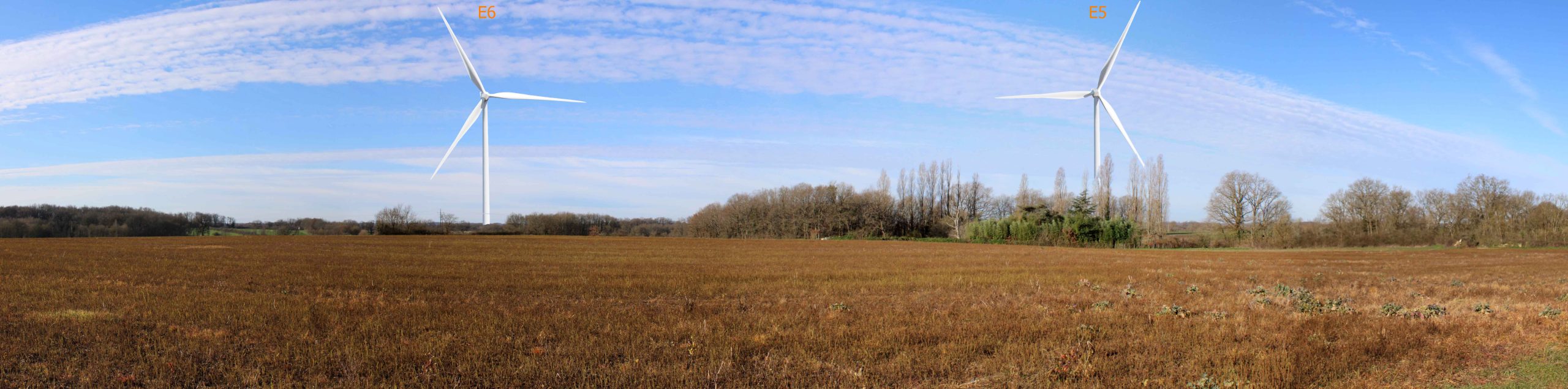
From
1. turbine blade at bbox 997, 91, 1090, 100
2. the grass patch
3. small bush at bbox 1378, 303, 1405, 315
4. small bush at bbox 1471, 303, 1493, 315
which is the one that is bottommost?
the grass patch

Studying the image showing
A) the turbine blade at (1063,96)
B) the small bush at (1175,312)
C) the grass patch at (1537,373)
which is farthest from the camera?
the turbine blade at (1063,96)

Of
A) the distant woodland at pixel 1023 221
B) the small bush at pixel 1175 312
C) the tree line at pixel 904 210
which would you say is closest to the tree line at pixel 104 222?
the distant woodland at pixel 1023 221

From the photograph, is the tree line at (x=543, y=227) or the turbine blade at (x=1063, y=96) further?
the tree line at (x=543, y=227)

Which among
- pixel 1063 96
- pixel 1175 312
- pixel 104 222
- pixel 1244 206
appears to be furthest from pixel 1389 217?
pixel 104 222

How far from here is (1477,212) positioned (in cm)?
7875

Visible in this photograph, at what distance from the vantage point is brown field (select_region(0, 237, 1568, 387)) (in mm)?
9062

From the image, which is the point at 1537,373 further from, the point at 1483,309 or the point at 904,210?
the point at 904,210

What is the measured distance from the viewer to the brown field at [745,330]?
906cm

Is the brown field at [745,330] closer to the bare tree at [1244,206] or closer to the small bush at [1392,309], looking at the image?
the small bush at [1392,309]

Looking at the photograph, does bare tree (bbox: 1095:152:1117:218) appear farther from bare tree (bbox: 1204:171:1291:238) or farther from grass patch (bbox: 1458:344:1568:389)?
grass patch (bbox: 1458:344:1568:389)

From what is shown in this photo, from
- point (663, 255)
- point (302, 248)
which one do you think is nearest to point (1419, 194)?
point (663, 255)

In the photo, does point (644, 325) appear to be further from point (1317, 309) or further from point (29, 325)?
point (1317, 309)

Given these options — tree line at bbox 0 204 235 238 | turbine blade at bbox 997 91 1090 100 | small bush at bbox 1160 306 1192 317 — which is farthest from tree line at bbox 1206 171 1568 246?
tree line at bbox 0 204 235 238

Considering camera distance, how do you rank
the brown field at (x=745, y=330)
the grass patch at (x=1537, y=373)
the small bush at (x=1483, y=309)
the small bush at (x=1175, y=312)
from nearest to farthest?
the grass patch at (x=1537, y=373), the brown field at (x=745, y=330), the small bush at (x=1175, y=312), the small bush at (x=1483, y=309)
